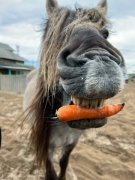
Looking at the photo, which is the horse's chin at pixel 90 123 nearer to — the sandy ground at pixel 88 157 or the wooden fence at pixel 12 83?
the sandy ground at pixel 88 157

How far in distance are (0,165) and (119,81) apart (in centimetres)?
266

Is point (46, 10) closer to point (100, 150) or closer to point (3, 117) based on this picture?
point (100, 150)

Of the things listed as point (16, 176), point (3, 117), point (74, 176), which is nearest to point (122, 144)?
point (74, 176)

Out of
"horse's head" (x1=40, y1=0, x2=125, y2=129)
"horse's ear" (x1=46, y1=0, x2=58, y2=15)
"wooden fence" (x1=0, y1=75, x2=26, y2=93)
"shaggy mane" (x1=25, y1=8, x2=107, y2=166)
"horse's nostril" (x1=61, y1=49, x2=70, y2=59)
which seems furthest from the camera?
"wooden fence" (x1=0, y1=75, x2=26, y2=93)

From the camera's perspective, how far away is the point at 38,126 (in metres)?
3.64

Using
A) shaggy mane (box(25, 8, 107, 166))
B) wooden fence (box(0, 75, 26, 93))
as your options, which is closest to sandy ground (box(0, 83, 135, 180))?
shaggy mane (box(25, 8, 107, 166))

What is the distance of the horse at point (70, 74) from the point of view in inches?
91.5

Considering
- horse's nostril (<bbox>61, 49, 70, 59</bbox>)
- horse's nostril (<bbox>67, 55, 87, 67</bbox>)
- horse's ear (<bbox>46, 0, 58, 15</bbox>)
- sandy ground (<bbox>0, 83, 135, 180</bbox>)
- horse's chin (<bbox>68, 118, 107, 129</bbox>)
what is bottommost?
sandy ground (<bbox>0, 83, 135, 180</bbox>)

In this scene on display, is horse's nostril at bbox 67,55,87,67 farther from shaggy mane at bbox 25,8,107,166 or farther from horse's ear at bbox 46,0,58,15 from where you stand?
horse's ear at bbox 46,0,58,15

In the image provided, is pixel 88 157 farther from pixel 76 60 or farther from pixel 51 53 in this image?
pixel 76 60

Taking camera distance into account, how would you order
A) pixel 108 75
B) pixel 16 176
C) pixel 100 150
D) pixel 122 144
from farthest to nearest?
pixel 122 144
pixel 100 150
pixel 16 176
pixel 108 75

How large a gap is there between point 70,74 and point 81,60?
164mm

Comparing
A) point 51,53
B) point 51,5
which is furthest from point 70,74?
point 51,5

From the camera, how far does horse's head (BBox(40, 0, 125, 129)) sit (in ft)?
7.55
